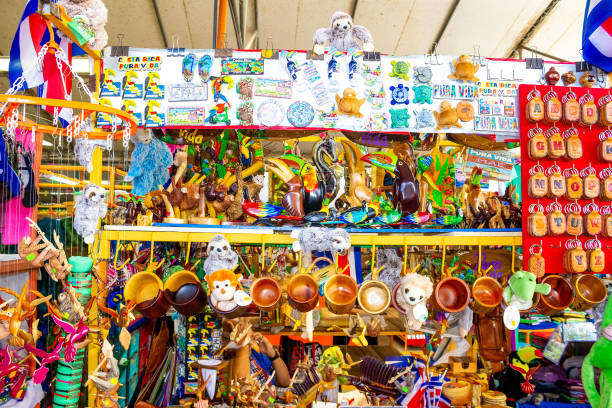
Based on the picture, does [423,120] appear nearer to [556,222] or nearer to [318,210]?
[318,210]

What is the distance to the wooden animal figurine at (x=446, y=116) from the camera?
2346mm

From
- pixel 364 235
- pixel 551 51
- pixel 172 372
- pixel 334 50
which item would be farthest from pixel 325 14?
pixel 172 372

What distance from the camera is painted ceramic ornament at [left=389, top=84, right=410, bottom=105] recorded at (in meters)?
2.39

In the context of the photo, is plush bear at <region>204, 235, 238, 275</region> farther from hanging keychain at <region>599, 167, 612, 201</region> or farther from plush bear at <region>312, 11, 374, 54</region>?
hanging keychain at <region>599, 167, 612, 201</region>

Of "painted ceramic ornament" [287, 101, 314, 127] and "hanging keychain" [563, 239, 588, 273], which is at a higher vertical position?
"painted ceramic ornament" [287, 101, 314, 127]

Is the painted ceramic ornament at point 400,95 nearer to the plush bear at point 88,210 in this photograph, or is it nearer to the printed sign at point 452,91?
the printed sign at point 452,91

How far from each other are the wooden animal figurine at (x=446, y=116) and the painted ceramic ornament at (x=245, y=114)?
0.95m

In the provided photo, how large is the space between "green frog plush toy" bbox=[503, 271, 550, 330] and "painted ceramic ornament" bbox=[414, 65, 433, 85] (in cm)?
106

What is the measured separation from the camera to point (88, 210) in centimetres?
211

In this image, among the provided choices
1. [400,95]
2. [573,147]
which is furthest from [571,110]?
[400,95]

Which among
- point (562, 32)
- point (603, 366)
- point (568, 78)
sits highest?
point (562, 32)

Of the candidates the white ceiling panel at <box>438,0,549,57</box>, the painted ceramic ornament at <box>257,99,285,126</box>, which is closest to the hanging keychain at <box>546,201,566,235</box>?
the painted ceramic ornament at <box>257,99,285,126</box>

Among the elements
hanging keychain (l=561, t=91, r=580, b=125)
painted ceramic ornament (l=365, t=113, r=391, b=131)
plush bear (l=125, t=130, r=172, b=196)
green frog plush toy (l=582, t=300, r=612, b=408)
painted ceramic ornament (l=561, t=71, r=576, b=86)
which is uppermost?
painted ceramic ornament (l=561, t=71, r=576, b=86)

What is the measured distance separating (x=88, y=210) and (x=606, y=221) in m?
2.57
